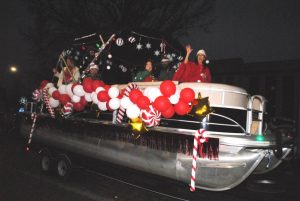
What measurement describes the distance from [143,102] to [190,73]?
195cm

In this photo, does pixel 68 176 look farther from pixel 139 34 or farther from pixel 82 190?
Answer: pixel 139 34

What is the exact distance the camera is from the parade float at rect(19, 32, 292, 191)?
4594mm

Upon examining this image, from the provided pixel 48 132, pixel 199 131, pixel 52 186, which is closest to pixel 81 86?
pixel 48 132

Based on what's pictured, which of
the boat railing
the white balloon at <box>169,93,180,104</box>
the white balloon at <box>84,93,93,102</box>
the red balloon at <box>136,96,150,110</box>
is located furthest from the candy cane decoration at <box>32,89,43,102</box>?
the boat railing

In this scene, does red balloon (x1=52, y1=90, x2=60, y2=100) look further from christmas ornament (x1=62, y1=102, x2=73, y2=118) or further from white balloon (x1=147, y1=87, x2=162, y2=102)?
white balloon (x1=147, y1=87, x2=162, y2=102)

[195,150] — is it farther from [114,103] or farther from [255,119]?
[114,103]

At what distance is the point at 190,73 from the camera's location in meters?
6.43

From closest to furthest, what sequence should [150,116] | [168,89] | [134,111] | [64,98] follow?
[168,89] < [150,116] < [134,111] < [64,98]

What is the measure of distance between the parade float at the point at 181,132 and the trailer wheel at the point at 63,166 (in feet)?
1.48

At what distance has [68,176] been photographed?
688cm

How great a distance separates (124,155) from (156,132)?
957mm

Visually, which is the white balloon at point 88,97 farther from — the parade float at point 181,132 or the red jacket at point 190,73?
the red jacket at point 190,73

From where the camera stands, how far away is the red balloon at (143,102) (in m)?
4.95

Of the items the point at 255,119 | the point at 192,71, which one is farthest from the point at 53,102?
the point at 255,119
